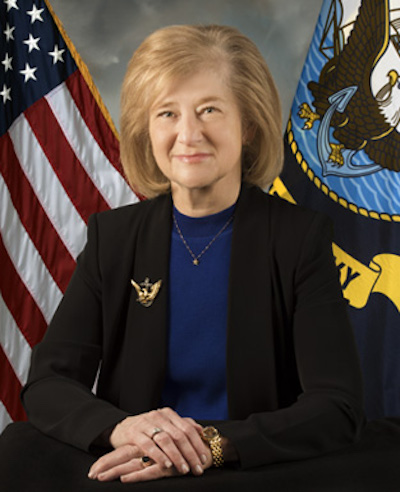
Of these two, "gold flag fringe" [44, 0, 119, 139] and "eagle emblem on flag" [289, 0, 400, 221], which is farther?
"gold flag fringe" [44, 0, 119, 139]

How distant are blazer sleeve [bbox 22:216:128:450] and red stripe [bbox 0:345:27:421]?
121cm

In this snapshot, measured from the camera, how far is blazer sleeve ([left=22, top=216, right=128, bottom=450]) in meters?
1.44

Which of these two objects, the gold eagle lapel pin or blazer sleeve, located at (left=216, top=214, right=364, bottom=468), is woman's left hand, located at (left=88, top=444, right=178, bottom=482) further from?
the gold eagle lapel pin

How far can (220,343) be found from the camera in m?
1.64

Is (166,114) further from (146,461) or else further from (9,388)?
(9,388)

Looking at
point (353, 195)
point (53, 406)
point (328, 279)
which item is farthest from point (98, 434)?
point (353, 195)

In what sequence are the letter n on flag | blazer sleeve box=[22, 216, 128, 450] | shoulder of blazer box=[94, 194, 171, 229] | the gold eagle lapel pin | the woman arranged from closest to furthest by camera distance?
blazer sleeve box=[22, 216, 128, 450], the woman, the gold eagle lapel pin, shoulder of blazer box=[94, 194, 171, 229], the letter n on flag

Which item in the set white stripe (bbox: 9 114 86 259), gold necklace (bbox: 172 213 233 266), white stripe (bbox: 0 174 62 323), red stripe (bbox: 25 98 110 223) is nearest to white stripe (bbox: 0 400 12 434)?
white stripe (bbox: 0 174 62 323)

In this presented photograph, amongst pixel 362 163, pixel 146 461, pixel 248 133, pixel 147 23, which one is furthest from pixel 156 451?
pixel 147 23

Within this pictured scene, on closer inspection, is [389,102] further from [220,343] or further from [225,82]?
[220,343]

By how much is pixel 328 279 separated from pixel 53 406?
655 millimetres

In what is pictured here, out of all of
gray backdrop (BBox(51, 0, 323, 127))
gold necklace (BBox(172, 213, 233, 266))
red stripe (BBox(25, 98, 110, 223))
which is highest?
gray backdrop (BBox(51, 0, 323, 127))

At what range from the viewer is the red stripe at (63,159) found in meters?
2.86

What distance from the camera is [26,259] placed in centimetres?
284
